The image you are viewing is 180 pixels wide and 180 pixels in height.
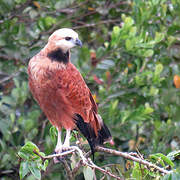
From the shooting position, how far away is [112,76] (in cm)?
Result: 454

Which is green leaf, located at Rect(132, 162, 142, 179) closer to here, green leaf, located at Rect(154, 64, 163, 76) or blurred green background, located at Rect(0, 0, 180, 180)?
blurred green background, located at Rect(0, 0, 180, 180)

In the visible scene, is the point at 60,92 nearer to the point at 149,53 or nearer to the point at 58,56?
the point at 58,56

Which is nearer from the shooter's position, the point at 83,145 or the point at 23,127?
the point at 83,145

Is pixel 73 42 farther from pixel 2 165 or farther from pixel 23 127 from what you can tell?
pixel 2 165

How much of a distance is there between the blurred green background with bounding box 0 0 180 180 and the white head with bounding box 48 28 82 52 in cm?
62

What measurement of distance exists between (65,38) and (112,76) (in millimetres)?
1162

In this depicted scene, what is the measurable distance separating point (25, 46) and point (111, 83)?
1051 mm

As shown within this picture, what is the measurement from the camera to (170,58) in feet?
15.8

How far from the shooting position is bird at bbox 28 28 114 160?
3.46m

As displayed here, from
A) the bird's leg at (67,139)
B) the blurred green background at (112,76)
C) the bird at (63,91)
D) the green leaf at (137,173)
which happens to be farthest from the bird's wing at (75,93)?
the green leaf at (137,173)

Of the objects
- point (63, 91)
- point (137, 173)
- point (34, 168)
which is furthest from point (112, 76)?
point (34, 168)

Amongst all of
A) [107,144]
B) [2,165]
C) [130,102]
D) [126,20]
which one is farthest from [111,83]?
[2,165]

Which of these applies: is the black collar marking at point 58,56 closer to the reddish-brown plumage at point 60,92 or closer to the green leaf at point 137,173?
the reddish-brown plumage at point 60,92

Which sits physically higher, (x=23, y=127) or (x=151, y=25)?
(x=151, y=25)
